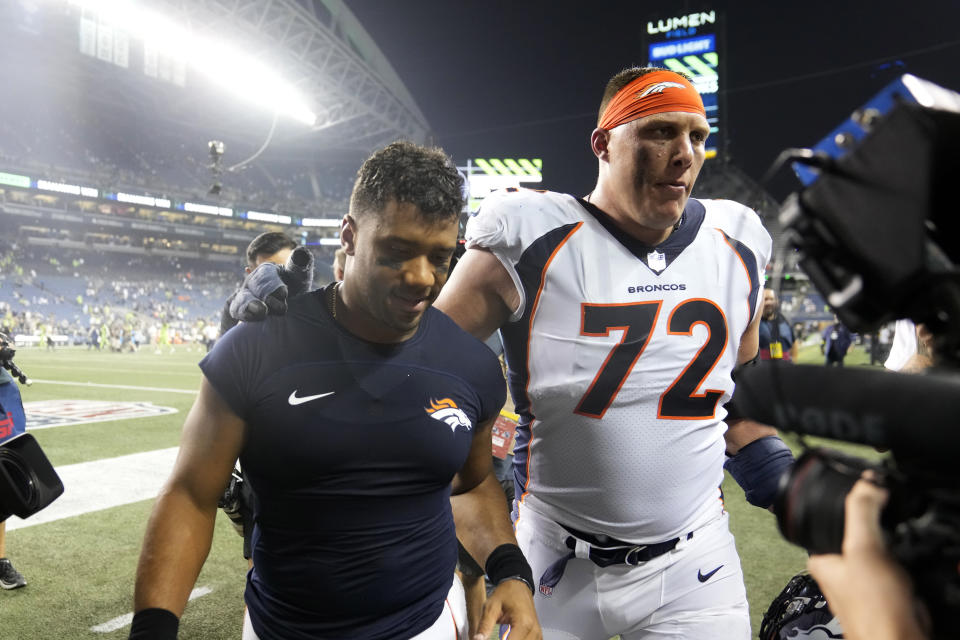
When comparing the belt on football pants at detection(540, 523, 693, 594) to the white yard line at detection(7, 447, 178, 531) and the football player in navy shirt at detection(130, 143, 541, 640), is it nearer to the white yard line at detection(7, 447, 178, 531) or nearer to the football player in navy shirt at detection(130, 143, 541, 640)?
the football player in navy shirt at detection(130, 143, 541, 640)

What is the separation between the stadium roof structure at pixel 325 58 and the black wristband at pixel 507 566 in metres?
26.9

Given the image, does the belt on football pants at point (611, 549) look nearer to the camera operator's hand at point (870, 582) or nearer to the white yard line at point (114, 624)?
the camera operator's hand at point (870, 582)

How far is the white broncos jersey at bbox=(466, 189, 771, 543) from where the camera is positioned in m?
2.03

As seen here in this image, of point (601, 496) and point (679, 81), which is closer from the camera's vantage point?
point (601, 496)

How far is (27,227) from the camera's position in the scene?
4159 centimetres

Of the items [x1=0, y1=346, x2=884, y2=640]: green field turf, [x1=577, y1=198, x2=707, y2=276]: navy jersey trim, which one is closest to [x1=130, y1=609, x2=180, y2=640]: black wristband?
[x1=577, y1=198, x2=707, y2=276]: navy jersey trim

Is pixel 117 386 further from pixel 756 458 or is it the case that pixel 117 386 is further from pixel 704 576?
pixel 756 458

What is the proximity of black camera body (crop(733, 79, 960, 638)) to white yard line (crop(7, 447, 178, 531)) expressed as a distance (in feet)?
20.0

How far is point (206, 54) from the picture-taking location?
33.6 meters

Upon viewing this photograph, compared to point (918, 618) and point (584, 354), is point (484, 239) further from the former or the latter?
point (918, 618)

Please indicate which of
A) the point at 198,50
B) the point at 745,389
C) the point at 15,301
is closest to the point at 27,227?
the point at 15,301

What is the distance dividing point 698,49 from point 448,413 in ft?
90.9

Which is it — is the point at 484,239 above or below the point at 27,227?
below

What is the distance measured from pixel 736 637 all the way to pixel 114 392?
14.5m
